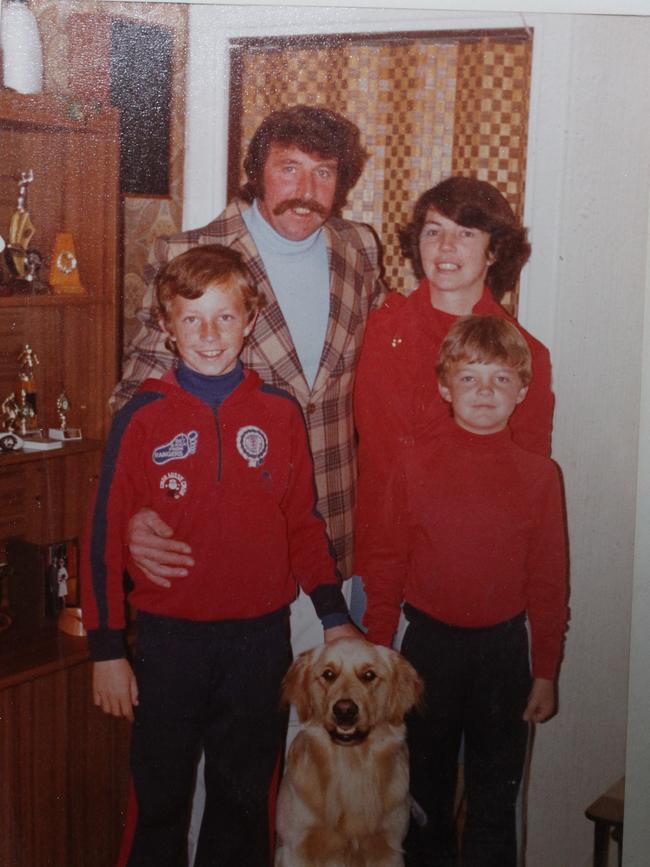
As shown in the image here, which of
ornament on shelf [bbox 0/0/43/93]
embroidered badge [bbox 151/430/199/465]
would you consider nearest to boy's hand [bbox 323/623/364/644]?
embroidered badge [bbox 151/430/199/465]

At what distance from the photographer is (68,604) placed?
1454mm

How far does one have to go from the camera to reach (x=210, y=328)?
1.31m

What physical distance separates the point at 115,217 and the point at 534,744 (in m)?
1.14

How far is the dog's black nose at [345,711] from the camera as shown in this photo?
135 centimetres

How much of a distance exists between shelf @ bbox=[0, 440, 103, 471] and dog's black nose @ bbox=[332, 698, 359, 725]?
22.7 inches

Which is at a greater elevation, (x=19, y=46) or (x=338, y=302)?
(x=19, y=46)

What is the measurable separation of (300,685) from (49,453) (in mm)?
569

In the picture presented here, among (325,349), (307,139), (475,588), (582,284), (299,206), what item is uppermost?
(307,139)

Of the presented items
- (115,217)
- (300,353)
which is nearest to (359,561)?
(300,353)

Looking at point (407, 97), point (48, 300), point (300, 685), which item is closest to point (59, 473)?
point (48, 300)

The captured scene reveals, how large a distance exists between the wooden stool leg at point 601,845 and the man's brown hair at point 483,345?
821 millimetres

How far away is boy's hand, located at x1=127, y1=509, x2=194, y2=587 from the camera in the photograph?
1320mm

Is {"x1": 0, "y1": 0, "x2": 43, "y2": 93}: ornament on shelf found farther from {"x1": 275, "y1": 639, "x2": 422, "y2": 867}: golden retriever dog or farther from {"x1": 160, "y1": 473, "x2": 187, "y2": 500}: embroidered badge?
{"x1": 275, "y1": 639, "x2": 422, "y2": 867}: golden retriever dog

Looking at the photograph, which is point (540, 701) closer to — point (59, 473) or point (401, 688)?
point (401, 688)
